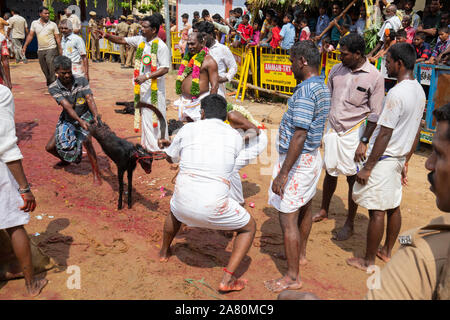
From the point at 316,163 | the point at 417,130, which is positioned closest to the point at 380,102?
the point at 417,130

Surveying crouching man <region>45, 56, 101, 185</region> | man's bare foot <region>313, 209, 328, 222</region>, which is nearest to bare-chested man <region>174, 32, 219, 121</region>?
crouching man <region>45, 56, 101, 185</region>

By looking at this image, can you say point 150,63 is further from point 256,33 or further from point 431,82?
point 256,33

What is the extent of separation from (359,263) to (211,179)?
1929mm

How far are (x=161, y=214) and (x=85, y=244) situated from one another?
1.09m

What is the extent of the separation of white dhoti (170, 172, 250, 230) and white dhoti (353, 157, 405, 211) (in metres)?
1.31

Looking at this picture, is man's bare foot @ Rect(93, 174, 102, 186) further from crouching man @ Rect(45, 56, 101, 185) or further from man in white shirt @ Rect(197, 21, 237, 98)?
man in white shirt @ Rect(197, 21, 237, 98)

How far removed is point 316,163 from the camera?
3.58m

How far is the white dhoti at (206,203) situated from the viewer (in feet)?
10.5

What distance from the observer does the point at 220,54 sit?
654 cm

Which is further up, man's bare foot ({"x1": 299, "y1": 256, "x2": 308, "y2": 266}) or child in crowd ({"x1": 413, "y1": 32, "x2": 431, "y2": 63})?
child in crowd ({"x1": 413, "y1": 32, "x2": 431, "y2": 63})

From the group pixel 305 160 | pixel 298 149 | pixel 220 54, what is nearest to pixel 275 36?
pixel 220 54

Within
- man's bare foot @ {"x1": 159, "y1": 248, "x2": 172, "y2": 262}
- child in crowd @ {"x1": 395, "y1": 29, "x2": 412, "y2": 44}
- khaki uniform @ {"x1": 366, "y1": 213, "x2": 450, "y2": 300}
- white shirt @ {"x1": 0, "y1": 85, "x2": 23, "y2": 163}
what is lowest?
man's bare foot @ {"x1": 159, "y1": 248, "x2": 172, "y2": 262}

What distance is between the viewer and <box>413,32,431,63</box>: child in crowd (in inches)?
307
